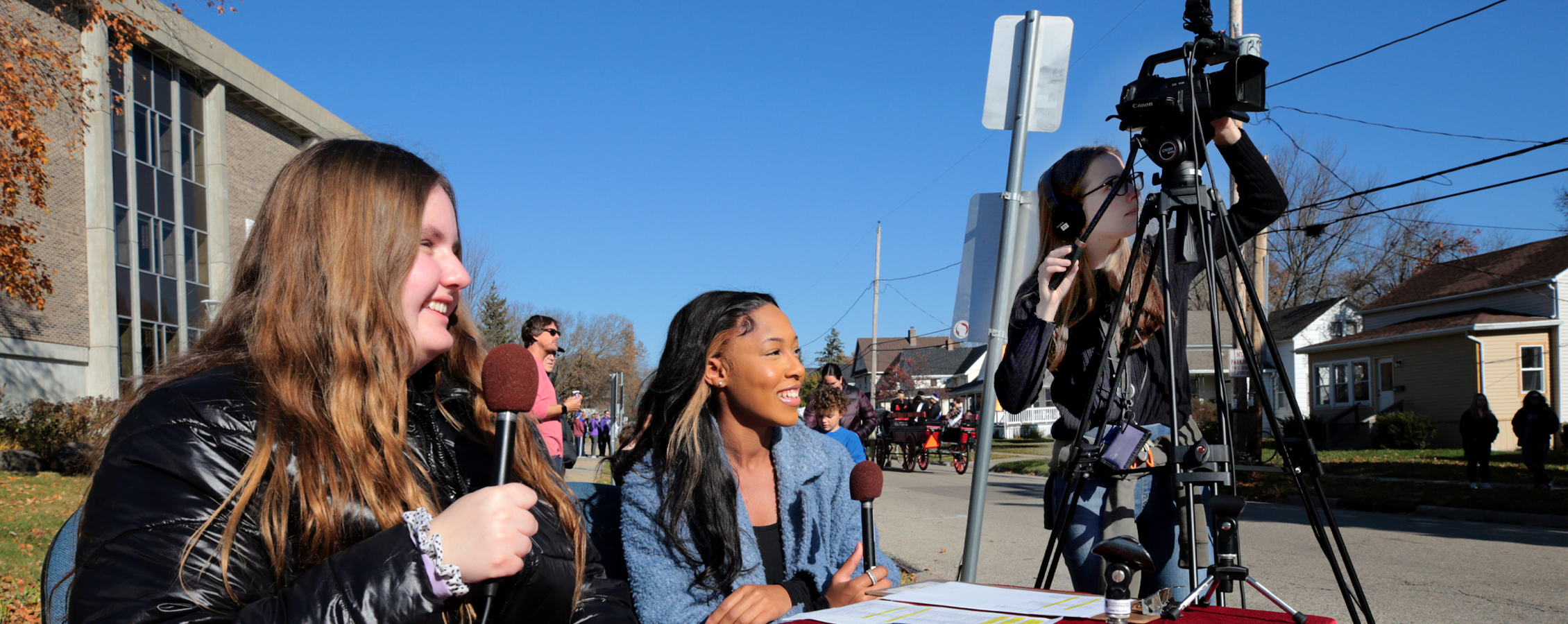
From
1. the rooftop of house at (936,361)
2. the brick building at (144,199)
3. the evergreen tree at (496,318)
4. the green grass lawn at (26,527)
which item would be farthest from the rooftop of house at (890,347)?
the green grass lawn at (26,527)

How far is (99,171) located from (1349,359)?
39.1 metres

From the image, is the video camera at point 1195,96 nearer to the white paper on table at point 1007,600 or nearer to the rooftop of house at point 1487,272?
the white paper on table at point 1007,600

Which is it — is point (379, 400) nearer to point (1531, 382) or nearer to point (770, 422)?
point (770, 422)

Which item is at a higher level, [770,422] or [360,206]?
[360,206]

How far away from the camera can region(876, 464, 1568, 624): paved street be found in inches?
260

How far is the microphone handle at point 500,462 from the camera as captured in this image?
1548 millimetres

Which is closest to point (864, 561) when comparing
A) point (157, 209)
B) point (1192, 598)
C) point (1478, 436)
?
point (1192, 598)

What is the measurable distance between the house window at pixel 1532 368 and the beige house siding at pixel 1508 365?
0.21 feet

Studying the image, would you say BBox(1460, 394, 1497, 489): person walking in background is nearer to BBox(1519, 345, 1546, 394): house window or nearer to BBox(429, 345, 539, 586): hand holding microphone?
BBox(429, 345, 539, 586): hand holding microphone

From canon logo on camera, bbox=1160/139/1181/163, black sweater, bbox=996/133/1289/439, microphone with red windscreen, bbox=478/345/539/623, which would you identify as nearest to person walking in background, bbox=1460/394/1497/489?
black sweater, bbox=996/133/1289/439

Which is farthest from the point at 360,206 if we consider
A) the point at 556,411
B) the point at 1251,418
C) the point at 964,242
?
the point at 1251,418

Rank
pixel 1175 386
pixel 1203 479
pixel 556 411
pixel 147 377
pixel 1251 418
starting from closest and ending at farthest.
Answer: pixel 147 377 < pixel 1203 479 < pixel 1175 386 < pixel 556 411 < pixel 1251 418

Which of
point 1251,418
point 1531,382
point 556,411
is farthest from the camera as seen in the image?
point 1531,382

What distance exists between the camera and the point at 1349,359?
35.5m
